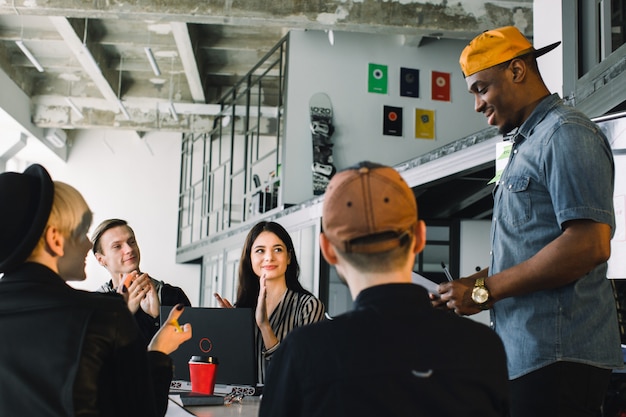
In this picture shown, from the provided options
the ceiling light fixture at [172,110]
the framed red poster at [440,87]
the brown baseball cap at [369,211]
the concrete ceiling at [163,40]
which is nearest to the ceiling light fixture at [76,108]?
the concrete ceiling at [163,40]

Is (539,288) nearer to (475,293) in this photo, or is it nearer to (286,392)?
(475,293)

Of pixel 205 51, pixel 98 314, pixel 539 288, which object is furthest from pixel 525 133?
pixel 205 51

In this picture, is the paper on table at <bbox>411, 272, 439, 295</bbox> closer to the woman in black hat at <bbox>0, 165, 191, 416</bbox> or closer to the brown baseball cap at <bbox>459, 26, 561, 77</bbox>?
the brown baseball cap at <bbox>459, 26, 561, 77</bbox>

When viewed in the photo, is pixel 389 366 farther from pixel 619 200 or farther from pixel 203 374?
pixel 619 200

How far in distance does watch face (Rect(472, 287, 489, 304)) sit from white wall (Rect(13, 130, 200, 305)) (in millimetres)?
13569

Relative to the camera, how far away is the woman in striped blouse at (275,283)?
3.35 metres

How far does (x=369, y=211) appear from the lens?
1.20m

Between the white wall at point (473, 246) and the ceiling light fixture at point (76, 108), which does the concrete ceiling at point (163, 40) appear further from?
the white wall at point (473, 246)

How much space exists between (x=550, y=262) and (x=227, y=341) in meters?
1.38

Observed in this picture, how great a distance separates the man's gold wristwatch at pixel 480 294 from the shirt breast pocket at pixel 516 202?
0.16 metres

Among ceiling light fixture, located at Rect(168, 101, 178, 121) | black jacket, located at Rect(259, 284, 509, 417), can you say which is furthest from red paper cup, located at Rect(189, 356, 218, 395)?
ceiling light fixture, located at Rect(168, 101, 178, 121)

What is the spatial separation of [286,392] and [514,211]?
768mm

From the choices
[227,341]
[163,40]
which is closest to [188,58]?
[163,40]

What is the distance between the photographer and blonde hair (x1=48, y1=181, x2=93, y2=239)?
58.0 inches
